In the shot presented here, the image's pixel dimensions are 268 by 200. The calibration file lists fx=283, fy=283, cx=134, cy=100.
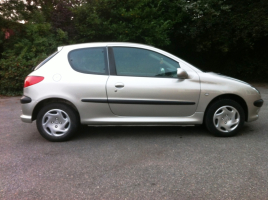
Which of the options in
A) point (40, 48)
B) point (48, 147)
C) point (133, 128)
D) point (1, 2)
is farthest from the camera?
point (1, 2)

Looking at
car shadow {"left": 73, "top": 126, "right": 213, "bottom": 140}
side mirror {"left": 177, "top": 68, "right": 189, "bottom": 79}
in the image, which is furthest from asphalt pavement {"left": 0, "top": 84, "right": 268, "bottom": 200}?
side mirror {"left": 177, "top": 68, "right": 189, "bottom": 79}

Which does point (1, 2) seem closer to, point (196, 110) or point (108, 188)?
point (196, 110)

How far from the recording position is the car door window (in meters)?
4.60

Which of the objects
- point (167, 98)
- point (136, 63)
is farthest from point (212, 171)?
point (136, 63)

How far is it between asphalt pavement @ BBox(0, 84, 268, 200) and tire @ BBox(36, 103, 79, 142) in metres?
0.15

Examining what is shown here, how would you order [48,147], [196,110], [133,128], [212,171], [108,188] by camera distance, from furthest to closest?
[133,128], [196,110], [48,147], [212,171], [108,188]

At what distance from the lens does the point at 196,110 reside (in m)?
4.64

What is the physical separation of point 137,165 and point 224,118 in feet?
6.20

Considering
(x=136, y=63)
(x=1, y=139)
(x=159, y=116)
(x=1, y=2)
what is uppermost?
(x=1, y=2)

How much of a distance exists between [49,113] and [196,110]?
2.37 meters

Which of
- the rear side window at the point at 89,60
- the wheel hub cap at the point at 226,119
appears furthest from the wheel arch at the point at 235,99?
the rear side window at the point at 89,60

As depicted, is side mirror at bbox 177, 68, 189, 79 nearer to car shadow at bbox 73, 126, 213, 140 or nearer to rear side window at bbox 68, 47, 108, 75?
car shadow at bbox 73, 126, 213, 140

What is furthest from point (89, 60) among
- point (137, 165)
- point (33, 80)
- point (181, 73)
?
point (137, 165)

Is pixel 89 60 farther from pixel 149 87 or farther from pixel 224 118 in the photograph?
pixel 224 118
